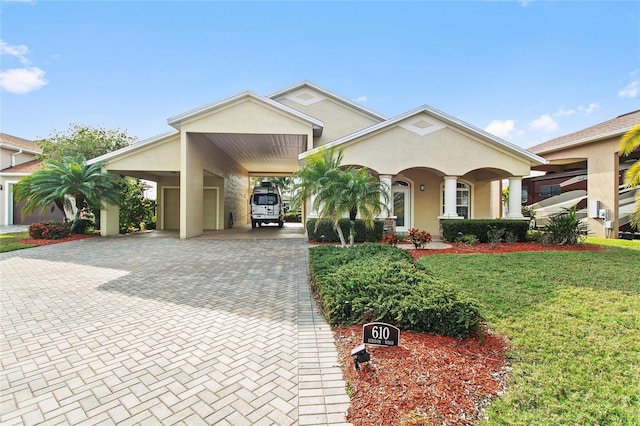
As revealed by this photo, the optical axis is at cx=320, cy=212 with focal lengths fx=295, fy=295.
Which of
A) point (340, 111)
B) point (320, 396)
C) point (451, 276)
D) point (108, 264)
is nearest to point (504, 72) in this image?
point (340, 111)

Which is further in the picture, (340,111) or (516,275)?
(340,111)

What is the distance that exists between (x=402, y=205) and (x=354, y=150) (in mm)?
4179

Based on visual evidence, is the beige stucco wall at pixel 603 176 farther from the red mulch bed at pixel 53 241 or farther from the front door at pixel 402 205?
the red mulch bed at pixel 53 241

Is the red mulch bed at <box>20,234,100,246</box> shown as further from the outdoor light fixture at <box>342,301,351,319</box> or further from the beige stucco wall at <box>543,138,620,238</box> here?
the beige stucco wall at <box>543,138,620,238</box>

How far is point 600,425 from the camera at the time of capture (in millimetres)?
2248

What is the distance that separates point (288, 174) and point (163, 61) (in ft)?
51.5

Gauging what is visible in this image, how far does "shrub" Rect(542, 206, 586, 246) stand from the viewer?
34.9 feet

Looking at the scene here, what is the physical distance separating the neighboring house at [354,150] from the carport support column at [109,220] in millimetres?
52

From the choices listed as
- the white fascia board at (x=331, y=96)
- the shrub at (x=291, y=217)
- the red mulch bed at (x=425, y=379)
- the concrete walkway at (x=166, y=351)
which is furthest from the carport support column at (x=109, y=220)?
the shrub at (x=291, y=217)

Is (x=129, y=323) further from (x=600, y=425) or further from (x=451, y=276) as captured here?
(x=451, y=276)

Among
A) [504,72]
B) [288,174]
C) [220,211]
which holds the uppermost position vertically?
[504,72]

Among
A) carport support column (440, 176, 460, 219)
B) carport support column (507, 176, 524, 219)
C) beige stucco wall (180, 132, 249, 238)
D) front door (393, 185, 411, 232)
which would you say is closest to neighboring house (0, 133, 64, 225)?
beige stucco wall (180, 132, 249, 238)

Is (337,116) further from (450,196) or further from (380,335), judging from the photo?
(380,335)

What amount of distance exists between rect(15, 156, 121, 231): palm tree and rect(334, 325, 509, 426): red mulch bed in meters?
15.3
